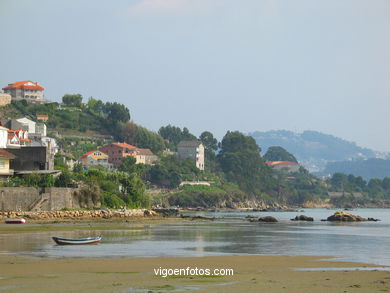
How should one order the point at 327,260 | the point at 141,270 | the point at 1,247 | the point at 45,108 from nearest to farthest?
the point at 141,270, the point at 327,260, the point at 1,247, the point at 45,108

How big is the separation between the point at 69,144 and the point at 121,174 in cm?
9149

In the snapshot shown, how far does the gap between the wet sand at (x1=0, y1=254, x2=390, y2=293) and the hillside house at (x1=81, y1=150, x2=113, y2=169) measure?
130m

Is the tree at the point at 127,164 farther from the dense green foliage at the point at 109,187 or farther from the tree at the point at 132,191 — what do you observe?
the tree at the point at 132,191

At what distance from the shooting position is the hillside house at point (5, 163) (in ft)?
236

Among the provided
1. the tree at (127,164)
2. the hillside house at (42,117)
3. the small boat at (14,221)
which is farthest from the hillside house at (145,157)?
the small boat at (14,221)

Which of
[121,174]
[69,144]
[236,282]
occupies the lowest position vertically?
[236,282]

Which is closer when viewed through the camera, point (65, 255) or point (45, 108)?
point (65, 255)

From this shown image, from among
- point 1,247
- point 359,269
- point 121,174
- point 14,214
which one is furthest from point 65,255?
point 121,174

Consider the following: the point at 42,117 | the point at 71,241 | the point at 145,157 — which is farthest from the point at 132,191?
the point at 42,117

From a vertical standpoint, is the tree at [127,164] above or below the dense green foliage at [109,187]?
above

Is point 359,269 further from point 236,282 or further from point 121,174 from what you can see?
point 121,174

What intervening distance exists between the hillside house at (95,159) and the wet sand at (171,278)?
425 ft

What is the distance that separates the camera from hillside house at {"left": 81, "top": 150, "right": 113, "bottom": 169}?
16150 cm

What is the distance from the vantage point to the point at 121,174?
8744 centimetres
